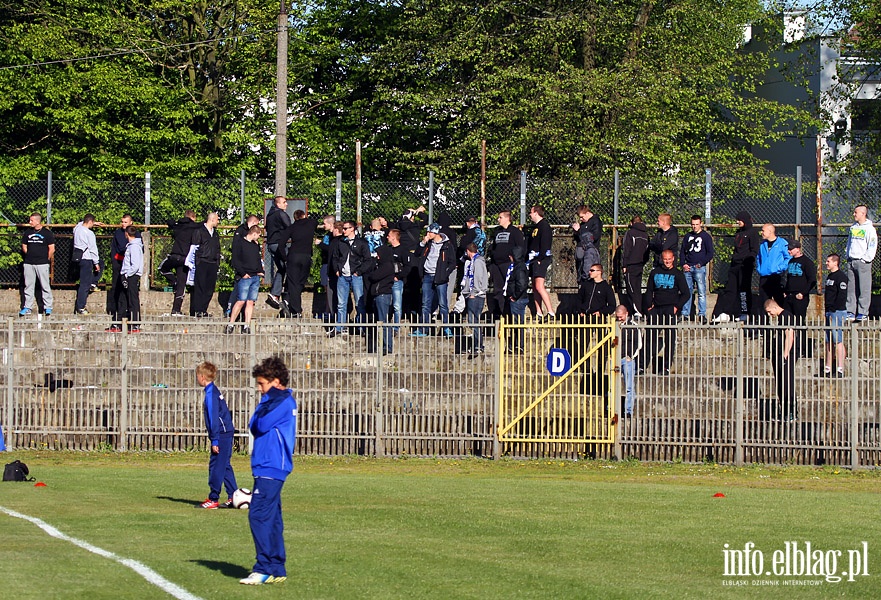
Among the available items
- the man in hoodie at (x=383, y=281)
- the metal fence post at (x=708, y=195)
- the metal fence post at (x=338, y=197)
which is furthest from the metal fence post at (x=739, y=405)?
the metal fence post at (x=338, y=197)

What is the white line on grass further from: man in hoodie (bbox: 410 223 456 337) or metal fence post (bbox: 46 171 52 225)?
metal fence post (bbox: 46 171 52 225)

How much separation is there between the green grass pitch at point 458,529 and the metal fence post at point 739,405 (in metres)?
0.26

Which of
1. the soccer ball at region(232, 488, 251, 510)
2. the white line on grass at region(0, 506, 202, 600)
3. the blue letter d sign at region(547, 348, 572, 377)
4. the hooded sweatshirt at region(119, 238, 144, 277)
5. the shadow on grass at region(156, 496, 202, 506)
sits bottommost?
the shadow on grass at region(156, 496, 202, 506)

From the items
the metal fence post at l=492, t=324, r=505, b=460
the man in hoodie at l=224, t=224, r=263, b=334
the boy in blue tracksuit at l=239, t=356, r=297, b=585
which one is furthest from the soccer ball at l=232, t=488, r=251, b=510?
the man in hoodie at l=224, t=224, r=263, b=334

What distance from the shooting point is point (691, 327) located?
61.3 ft

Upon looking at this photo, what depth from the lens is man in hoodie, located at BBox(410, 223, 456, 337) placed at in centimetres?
2240

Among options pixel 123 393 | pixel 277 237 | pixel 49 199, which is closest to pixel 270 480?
pixel 123 393

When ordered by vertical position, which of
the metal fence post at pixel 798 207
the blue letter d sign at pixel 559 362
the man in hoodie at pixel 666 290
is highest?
the metal fence post at pixel 798 207

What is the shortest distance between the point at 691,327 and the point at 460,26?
18.5 m

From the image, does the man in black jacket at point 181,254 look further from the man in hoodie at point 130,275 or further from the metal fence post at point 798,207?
the metal fence post at point 798,207

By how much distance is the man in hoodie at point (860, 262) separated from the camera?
22.0 metres

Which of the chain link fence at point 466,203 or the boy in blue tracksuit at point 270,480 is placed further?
the chain link fence at point 466,203

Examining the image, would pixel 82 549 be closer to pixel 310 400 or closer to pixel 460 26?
pixel 310 400

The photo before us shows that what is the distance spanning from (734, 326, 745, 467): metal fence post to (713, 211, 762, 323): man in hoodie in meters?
4.22
